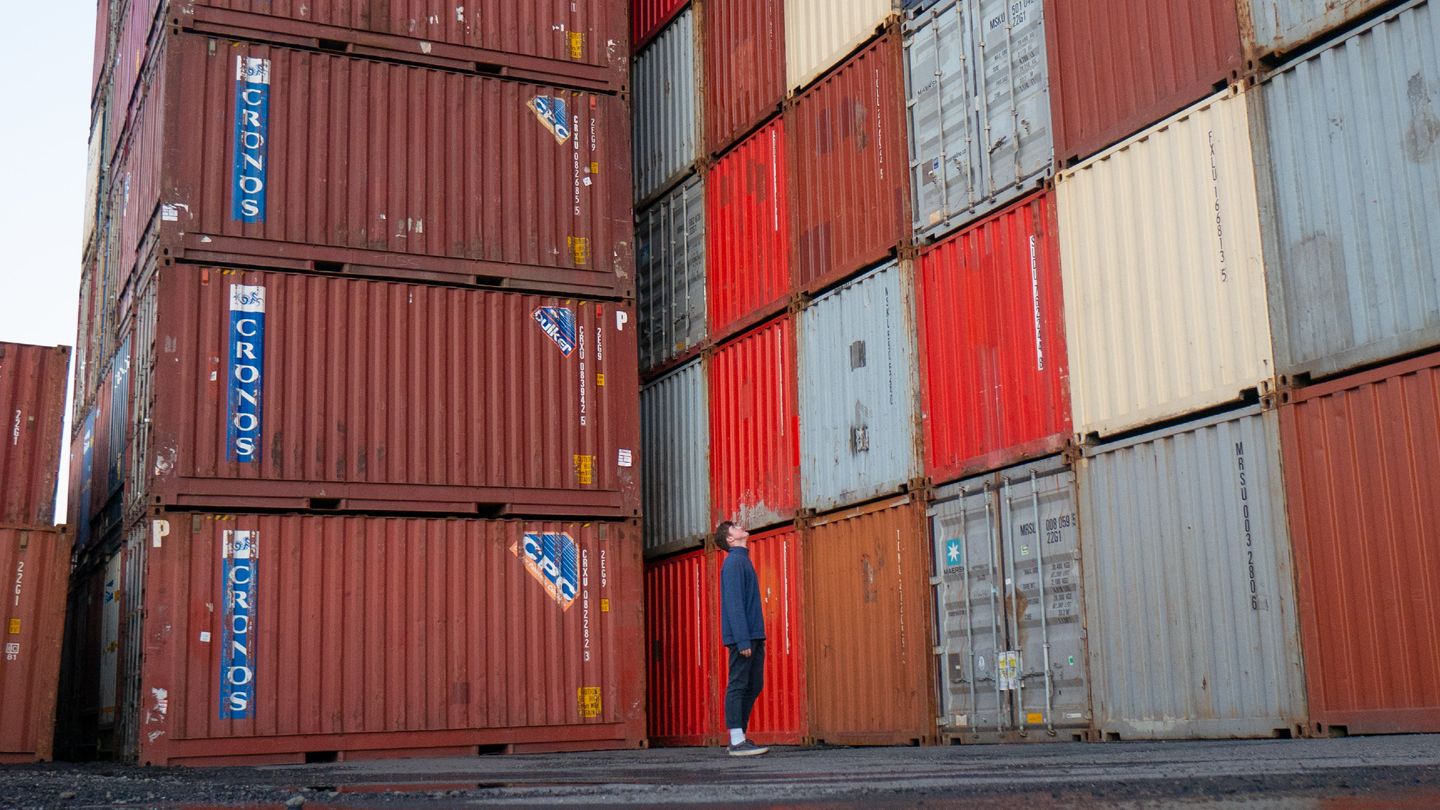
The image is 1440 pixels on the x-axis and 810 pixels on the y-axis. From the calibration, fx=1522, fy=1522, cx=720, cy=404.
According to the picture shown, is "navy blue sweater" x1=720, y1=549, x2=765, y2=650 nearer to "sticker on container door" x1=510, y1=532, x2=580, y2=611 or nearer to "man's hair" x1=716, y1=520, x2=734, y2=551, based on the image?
"man's hair" x1=716, y1=520, x2=734, y2=551

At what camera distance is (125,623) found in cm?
1468

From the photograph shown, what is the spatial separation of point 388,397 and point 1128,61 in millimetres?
7498

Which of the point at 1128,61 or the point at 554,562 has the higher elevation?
the point at 1128,61

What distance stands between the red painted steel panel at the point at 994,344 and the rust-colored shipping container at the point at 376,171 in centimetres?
445

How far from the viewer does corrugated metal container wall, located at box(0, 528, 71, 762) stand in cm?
1488

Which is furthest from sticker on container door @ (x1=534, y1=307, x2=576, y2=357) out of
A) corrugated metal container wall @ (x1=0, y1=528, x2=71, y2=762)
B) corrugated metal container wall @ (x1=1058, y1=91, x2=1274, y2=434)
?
corrugated metal container wall @ (x1=1058, y1=91, x2=1274, y2=434)

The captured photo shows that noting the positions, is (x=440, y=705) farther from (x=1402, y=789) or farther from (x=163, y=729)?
(x=1402, y=789)

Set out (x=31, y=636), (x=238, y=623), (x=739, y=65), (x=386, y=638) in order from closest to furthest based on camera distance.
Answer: (x=238, y=623), (x=386, y=638), (x=31, y=636), (x=739, y=65)

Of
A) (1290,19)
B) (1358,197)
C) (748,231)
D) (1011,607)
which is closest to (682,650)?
(748,231)

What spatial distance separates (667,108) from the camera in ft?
58.3

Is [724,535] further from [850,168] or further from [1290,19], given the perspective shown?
[1290,19]

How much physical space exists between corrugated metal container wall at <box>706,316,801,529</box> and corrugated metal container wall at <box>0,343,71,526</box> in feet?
22.3

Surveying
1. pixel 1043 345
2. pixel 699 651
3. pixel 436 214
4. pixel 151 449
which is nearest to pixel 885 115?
pixel 1043 345

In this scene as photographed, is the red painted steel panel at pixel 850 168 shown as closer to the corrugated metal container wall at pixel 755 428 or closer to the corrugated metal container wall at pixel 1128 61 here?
the corrugated metal container wall at pixel 755 428
